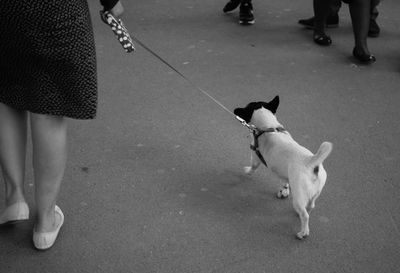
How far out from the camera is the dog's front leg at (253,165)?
6.88 feet

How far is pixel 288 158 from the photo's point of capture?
1818 millimetres

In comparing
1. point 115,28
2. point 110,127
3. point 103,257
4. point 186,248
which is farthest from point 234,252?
point 110,127

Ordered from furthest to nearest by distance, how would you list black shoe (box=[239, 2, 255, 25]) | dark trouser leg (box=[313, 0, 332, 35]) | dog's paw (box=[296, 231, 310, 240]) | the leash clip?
1. black shoe (box=[239, 2, 255, 25])
2. dark trouser leg (box=[313, 0, 332, 35])
3. the leash clip
4. dog's paw (box=[296, 231, 310, 240])

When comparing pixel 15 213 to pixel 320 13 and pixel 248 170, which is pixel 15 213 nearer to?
pixel 248 170

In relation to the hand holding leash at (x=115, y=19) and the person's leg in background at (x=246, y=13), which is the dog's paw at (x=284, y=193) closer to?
the hand holding leash at (x=115, y=19)

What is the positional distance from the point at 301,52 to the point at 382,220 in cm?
185

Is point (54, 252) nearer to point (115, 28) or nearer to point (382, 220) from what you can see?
point (115, 28)

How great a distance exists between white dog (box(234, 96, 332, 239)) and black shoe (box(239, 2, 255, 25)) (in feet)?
6.78

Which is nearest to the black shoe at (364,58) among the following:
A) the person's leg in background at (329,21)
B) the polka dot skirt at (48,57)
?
the person's leg in background at (329,21)

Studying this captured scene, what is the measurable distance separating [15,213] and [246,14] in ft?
9.15

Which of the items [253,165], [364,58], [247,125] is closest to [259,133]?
[247,125]

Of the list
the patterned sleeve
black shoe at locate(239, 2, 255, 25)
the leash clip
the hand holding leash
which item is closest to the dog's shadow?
the leash clip

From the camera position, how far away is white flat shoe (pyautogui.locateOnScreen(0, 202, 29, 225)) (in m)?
1.81

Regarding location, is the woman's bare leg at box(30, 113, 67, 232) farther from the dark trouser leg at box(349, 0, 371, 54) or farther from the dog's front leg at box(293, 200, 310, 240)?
the dark trouser leg at box(349, 0, 371, 54)
